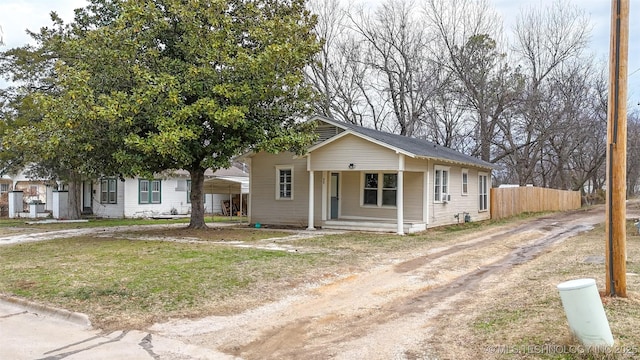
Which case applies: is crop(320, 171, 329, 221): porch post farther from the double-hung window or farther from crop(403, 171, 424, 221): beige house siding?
crop(403, 171, 424, 221): beige house siding

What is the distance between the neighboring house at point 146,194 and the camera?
1011 inches

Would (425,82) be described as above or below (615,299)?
above

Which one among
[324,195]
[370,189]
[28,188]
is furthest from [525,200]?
[28,188]

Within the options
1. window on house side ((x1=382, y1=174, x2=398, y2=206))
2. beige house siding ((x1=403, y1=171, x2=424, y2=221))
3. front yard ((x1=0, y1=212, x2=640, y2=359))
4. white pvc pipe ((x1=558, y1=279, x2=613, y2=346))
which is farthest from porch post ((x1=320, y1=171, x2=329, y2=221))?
white pvc pipe ((x1=558, y1=279, x2=613, y2=346))

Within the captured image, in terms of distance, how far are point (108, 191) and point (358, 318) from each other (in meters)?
24.0

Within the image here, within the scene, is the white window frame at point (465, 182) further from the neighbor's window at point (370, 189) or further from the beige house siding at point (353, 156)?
the beige house siding at point (353, 156)

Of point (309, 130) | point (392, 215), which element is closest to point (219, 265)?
point (309, 130)

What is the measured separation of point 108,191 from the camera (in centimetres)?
2720

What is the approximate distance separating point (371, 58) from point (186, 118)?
2203cm

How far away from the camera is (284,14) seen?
17031mm

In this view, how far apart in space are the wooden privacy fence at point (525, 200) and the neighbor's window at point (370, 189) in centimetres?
886

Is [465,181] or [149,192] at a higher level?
[465,181]

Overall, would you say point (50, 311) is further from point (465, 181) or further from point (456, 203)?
point (465, 181)

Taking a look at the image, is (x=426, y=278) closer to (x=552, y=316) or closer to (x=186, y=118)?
(x=552, y=316)
